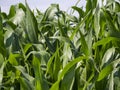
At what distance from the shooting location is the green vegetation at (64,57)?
84 cm

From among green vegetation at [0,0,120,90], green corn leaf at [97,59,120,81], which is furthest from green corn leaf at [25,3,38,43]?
green corn leaf at [97,59,120,81]

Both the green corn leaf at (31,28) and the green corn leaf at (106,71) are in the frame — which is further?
the green corn leaf at (31,28)

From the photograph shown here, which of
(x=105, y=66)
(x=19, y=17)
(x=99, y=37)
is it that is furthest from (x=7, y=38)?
(x=105, y=66)

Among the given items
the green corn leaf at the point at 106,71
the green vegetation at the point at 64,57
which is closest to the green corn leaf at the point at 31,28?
the green vegetation at the point at 64,57

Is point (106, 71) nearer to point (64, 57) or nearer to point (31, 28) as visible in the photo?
point (64, 57)

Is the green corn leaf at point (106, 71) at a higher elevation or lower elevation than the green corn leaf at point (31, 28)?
lower

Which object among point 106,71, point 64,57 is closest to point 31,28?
point 64,57

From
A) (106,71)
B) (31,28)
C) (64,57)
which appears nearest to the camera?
(106,71)

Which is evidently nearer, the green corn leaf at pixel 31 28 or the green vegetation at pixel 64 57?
the green vegetation at pixel 64 57

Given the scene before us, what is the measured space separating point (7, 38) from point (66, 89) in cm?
41

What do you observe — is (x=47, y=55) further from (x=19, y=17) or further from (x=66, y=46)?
(x=19, y=17)

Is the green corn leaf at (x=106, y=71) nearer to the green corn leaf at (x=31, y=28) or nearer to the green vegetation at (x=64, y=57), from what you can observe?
the green vegetation at (x=64, y=57)

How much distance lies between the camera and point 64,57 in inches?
38.0

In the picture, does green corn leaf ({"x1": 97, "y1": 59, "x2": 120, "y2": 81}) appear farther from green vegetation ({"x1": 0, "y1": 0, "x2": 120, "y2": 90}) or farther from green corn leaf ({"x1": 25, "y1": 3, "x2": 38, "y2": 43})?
green corn leaf ({"x1": 25, "y1": 3, "x2": 38, "y2": 43})
